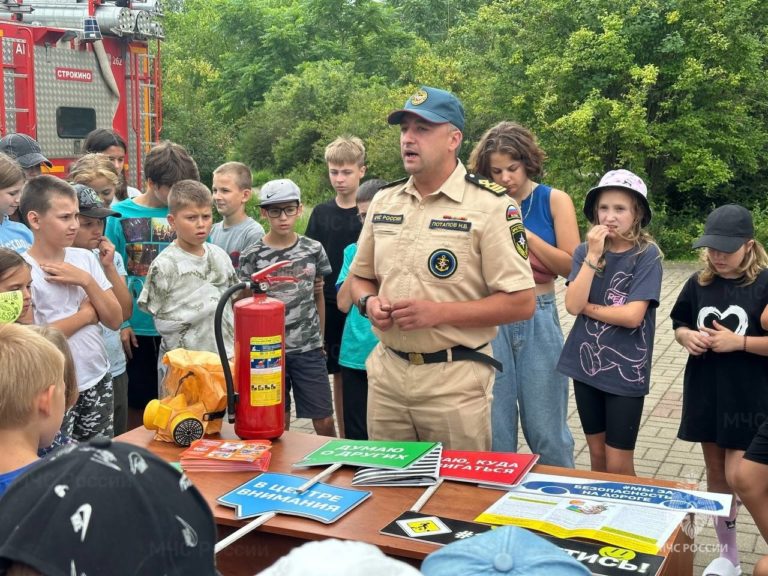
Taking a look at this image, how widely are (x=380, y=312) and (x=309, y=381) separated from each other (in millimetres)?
1780

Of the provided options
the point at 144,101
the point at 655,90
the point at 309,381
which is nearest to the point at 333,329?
the point at 309,381

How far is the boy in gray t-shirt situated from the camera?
5.21 m

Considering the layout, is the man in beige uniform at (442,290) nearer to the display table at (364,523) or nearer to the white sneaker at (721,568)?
the display table at (364,523)

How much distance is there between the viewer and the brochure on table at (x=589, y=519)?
2.23 meters

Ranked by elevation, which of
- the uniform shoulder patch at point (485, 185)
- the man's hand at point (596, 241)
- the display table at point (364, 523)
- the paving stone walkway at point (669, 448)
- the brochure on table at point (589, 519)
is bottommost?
the paving stone walkway at point (669, 448)

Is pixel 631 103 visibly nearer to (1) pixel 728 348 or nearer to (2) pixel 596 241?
(2) pixel 596 241

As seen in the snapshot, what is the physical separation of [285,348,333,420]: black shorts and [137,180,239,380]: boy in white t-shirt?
499 mm

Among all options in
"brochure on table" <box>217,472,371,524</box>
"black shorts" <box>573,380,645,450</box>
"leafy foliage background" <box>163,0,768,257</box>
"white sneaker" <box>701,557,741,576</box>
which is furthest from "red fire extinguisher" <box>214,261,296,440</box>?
"leafy foliage background" <box>163,0,768,257</box>

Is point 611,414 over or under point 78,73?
under

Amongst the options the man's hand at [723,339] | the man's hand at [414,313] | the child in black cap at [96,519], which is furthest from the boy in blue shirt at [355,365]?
the child in black cap at [96,519]

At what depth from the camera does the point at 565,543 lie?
220cm

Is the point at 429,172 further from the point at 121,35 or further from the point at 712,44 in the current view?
the point at 712,44

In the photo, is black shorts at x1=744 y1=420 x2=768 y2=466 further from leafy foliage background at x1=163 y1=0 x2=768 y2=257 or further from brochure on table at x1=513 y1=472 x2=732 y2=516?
leafy foliage background at x1=163 y1=0 x2=768 y2=257

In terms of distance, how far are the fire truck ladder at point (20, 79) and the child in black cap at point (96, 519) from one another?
9131mm
